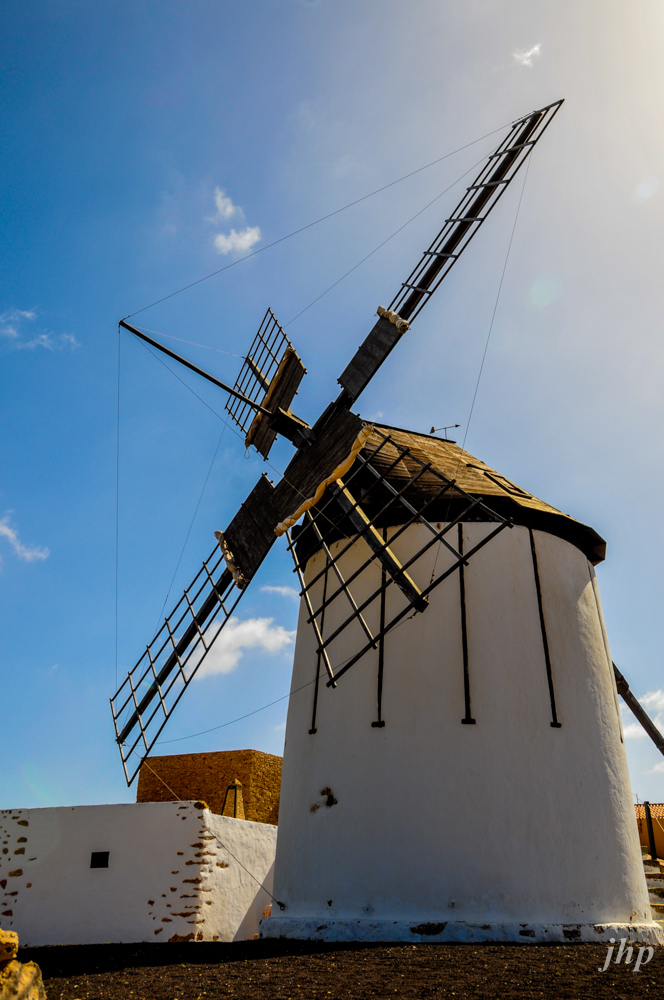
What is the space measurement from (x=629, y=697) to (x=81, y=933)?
8075 mm

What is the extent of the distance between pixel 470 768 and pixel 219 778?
728cm

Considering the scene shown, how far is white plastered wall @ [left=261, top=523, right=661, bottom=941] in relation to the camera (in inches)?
243

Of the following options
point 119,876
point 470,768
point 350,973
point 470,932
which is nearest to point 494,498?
point 470,768

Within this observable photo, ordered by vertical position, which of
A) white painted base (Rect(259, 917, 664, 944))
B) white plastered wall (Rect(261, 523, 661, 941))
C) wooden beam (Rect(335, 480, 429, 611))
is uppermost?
wooden beam (Rect(335, 480, 429, 611))

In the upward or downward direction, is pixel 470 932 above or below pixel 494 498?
below

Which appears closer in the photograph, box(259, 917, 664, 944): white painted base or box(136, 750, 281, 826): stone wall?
box(259, 917, 664, 944): white painted base

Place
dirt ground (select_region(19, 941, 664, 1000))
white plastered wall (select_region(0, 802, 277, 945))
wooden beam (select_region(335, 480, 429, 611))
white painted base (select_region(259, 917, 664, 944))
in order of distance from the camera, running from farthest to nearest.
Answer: white plastered wall (select_region(0, 802, 277, 945)), wooden beam (select_region(335, 480, 429, 611)), white painted base (select_region(259, 917, 664, 944)), dirt ground (select_region(19, 941, 664, 1000))

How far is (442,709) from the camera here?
687cm

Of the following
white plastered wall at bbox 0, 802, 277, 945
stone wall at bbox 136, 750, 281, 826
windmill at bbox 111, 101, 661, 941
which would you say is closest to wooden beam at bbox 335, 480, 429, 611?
windmill at bbox 111, 101, 661, 941

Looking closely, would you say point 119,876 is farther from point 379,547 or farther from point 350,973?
point 379,547

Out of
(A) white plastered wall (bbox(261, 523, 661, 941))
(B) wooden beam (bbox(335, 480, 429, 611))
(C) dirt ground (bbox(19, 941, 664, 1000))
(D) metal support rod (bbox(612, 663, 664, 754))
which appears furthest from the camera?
(D) metal support rod (bbox(612, 663, 664, 754))

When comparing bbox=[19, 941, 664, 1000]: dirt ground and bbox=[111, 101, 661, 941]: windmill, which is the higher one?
bbox=[111, 101, 661, 941]: windmill

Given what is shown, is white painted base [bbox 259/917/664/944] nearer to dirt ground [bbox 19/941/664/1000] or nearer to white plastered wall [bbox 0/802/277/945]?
dirt ground [bbox 19/941/664/1000]

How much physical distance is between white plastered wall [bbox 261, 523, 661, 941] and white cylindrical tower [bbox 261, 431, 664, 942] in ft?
0.05
